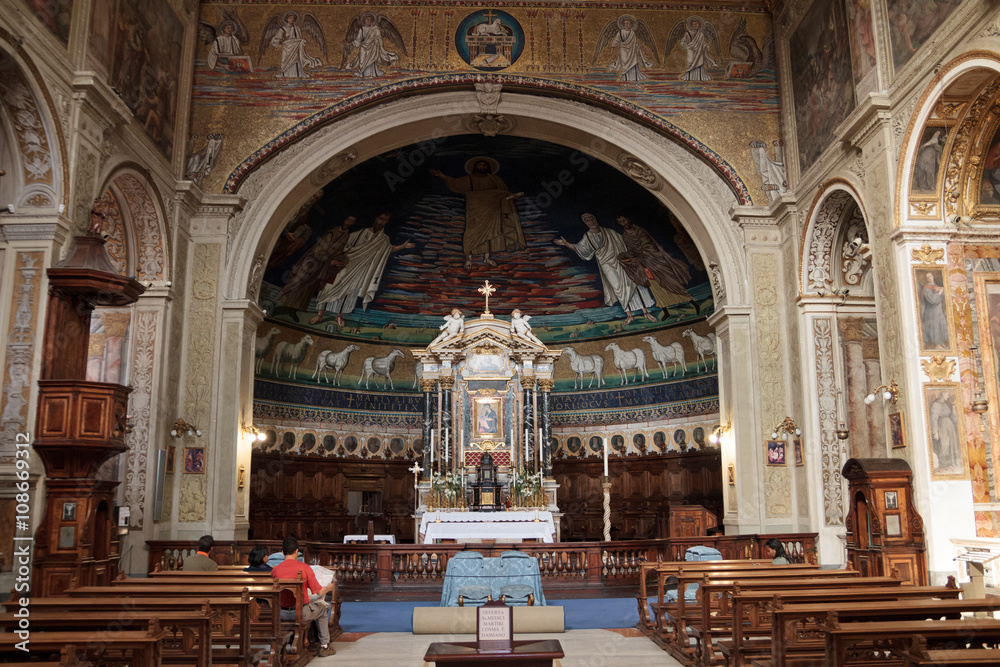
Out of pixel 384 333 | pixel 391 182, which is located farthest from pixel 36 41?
pixel 384 333

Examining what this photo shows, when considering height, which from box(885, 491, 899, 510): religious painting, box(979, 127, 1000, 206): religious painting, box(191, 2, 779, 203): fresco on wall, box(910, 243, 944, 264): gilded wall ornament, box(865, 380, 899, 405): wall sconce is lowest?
box(885, 491, 899, 510): religious painting

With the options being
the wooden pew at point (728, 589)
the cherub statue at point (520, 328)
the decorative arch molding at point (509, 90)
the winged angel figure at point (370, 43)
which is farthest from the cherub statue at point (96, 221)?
the cherub statue at point (520, 328)

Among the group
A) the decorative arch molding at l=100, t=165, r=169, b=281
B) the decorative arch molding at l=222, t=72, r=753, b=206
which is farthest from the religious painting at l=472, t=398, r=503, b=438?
the decorative arch molding at l=100, t=165, r=169, b=281

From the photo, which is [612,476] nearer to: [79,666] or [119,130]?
[119,130]

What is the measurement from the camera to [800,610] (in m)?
6.01

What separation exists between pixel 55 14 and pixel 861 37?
1118 centimetres

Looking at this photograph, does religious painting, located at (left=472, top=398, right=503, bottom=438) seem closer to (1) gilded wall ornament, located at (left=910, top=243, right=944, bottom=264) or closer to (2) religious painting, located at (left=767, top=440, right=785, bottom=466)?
(2) religious painting, located at (left=767, top=440, right=785, bottom=466)

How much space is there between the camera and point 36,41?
1010 centimetres

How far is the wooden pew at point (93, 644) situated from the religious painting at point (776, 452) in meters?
12.1

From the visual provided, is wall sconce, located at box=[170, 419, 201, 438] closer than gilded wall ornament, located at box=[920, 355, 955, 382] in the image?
No

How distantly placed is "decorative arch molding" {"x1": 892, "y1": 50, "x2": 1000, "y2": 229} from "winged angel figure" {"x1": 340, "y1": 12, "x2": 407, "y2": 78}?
9.61 metres

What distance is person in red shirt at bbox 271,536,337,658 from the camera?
27.6 feet

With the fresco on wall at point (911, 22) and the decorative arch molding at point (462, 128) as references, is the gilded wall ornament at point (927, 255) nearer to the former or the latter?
the fresco on wall at point (911, 22)

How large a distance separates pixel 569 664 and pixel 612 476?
1475 cm
